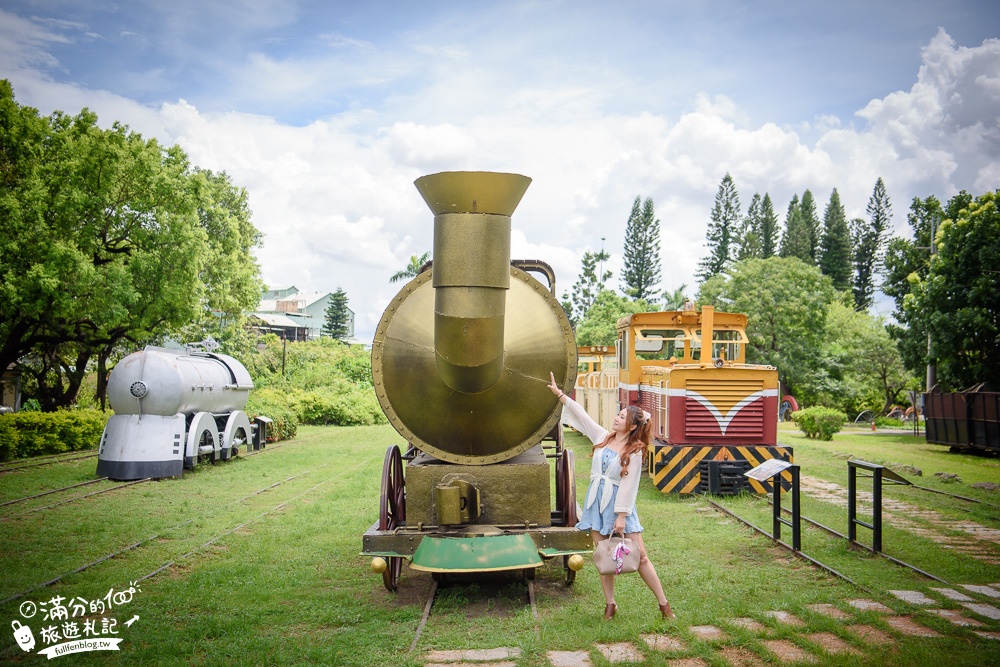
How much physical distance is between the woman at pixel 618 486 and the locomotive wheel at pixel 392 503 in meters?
1.75

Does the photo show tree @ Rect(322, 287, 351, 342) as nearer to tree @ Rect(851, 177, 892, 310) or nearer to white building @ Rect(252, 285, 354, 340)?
white building @ Rect(252, 285, 354, 340)

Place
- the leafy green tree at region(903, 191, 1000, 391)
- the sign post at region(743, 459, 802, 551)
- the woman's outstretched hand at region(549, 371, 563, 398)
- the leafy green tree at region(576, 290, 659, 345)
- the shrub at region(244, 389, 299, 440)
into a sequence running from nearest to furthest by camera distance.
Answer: the woman's outstretched hand at region(549, 371, 563, 398)
the sign post at region(743, 459, 802, 551)
the leafy green tree at region(903, 191, 1000, 391)
the shrub at region(244, 389, 299, 440)
the leafy green tree at region(576, 290, 659, 345)

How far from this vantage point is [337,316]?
7594 centimetres

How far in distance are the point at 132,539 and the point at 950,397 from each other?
20344mm

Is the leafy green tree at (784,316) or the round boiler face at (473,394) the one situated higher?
the leafy green tree at (784,316)

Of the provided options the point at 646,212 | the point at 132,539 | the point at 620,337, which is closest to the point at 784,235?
the point at 646,212

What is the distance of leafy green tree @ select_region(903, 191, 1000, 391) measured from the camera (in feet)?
68.1

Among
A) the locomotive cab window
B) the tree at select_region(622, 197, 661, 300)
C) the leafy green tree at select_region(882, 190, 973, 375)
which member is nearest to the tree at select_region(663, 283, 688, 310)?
the tree at select_region(622, 197, 661, 300)

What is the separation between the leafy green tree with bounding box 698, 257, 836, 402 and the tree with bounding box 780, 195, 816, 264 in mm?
28700

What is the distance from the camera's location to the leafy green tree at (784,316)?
117 ft

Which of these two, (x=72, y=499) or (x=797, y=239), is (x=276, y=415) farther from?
(x=797, y=239)

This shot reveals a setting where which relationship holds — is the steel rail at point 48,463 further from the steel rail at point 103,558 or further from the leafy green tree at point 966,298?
the leafy green tree at point 966,298

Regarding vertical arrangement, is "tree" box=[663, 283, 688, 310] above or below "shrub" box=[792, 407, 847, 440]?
above

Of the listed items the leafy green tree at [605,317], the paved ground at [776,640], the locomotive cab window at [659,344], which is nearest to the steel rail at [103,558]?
the paved ground at [776,640]
